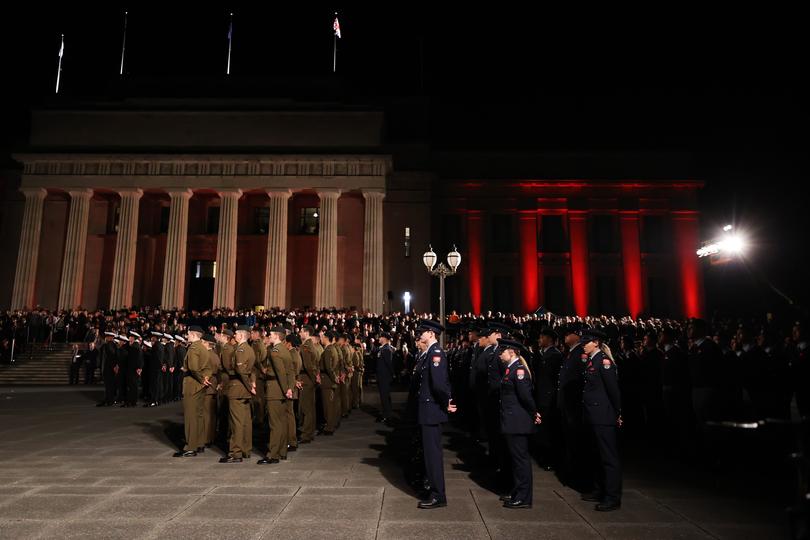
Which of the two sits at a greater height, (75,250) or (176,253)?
(75,250)

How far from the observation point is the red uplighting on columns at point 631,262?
36.9 meters

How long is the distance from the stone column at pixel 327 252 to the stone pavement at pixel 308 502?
71.2 ft

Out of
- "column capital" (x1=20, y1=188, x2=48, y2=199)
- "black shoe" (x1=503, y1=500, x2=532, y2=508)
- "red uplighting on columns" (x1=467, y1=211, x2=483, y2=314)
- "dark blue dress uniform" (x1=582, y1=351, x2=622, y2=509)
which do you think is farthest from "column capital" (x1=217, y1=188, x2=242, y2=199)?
"black shoe" (x1=503, y1=500, x2=532, y2=508)

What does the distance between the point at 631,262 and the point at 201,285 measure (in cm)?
3223

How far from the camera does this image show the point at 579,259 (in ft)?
123

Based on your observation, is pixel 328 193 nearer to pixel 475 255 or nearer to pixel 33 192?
pixel 475 255

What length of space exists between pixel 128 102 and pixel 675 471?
40.3 meters

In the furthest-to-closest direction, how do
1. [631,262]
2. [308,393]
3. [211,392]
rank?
[631,262] → [308,393] → [211,392]

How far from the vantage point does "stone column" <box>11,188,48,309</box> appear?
31.6 m

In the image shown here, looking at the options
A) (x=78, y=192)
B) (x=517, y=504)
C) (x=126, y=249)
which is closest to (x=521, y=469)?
(x=517, y=504)

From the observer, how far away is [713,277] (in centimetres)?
4450

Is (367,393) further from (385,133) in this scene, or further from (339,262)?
(385,133)

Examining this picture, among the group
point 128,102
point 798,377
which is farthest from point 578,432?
point 128,102

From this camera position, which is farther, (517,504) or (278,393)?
(278,393)
